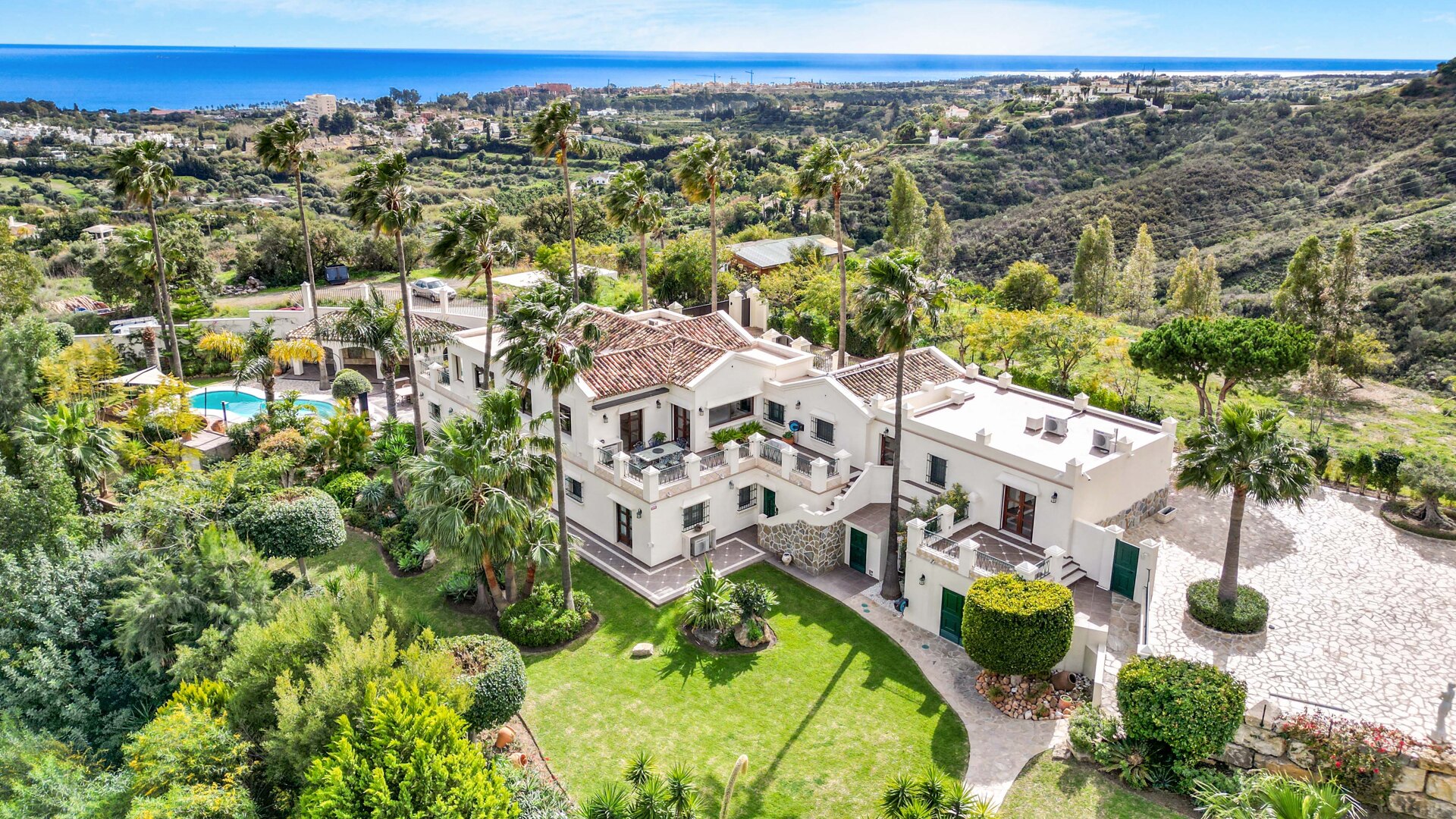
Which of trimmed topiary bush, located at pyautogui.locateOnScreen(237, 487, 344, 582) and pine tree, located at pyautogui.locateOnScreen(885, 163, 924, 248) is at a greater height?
pine tree, located at pyautogui.locateOnScreen(885, 163, 924, 248)

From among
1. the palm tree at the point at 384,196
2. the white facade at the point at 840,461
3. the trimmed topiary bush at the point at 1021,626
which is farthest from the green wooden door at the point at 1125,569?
the palm tree at the point at 384,196

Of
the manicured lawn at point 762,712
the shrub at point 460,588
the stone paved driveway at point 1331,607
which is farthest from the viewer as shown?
the shrub at point 460,588

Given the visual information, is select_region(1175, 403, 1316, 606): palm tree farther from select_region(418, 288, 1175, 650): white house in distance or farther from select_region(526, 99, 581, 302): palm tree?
select_region(526, 99, 581, 302): palm tree

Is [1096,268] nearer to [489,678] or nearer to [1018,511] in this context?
[1018,511]

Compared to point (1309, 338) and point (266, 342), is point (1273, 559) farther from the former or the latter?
point (266, 342)

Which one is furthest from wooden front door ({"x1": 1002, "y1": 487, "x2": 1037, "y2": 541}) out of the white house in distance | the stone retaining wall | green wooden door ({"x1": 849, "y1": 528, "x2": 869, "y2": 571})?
the stone retaining wall

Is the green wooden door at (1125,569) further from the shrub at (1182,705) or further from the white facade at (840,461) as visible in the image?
the shrub at (1182,705)

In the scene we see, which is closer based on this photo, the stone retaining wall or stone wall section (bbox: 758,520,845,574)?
the stone retaining wall
